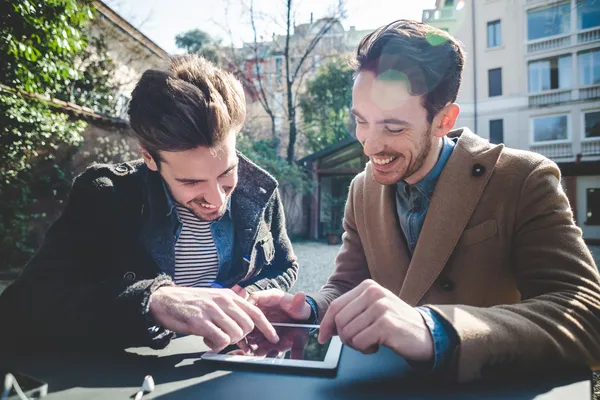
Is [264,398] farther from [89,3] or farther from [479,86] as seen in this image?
[479,86]

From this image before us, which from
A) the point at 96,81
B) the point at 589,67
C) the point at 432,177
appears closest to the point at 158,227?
the point at 432,177

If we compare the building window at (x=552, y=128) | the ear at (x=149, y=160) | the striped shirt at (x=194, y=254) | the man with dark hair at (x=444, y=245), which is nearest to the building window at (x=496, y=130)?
the building window at (x=552, y=128)

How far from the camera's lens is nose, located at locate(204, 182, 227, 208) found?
1487 millimetres

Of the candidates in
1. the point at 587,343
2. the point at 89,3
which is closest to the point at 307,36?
the point at 89,3

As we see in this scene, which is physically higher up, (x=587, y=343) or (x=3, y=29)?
(x=3, y=29)

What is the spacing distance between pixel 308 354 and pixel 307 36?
50.2 feet

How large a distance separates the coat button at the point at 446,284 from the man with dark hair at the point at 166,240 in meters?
0.68

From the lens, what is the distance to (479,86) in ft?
46.9

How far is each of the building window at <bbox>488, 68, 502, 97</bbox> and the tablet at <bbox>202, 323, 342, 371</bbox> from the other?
46.5 feet

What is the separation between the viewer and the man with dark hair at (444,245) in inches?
33.6

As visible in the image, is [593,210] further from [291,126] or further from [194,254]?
[194,254]

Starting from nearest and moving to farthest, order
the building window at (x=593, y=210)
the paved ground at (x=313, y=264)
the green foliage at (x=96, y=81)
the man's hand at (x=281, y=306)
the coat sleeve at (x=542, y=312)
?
the coat sleeve at (x=542, y=312)
the man's hand at (x=281, y=306)
the paved ground at (x=313, y=264)
the green foliage at (x=96, y=81)
the building window at (x=593, y=210)

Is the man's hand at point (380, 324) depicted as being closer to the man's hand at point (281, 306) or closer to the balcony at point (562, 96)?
Answer: the man's hand at point (281, 306)

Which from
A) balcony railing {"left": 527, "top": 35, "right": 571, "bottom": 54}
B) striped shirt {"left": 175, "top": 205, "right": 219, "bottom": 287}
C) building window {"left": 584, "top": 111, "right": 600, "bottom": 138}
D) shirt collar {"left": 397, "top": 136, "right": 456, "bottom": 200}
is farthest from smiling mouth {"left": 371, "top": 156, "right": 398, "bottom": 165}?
balcony railing {"left": 527, "top": 35, "right": 571, "bottom": 54}
